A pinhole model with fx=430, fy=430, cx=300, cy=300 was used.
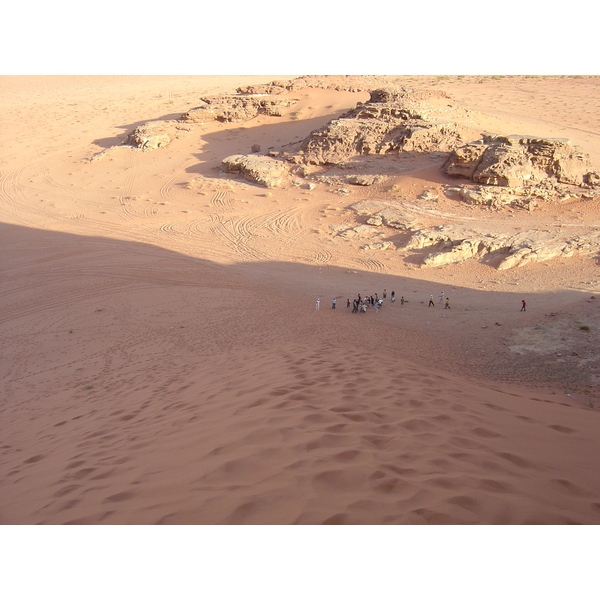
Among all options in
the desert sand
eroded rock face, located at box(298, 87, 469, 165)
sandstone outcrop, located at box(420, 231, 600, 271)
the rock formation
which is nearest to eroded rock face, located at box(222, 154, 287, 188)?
the desert sand

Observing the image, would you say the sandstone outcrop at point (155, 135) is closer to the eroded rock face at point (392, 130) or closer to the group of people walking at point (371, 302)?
the eroded rock face at point (392, 130)

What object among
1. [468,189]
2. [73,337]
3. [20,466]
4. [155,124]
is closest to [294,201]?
[468,189]

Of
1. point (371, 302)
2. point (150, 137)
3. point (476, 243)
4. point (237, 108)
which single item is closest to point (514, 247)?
point (476, 243)

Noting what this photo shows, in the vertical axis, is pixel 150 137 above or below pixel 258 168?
above

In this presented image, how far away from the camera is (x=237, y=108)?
3275 centimetres

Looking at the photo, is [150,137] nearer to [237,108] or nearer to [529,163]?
[237,108]

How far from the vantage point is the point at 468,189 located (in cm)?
1938

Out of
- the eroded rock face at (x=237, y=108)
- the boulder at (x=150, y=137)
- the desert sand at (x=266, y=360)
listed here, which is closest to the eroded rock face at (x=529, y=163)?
the desert sand at (x=266, y=360)

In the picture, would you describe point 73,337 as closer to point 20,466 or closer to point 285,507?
point 20,466

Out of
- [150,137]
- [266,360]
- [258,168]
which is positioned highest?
[150,137]

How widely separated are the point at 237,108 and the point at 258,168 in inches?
455

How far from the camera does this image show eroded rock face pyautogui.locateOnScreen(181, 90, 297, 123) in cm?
3236

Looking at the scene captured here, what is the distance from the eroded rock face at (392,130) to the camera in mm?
22672

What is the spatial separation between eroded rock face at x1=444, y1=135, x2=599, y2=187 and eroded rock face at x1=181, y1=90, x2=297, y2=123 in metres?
18.7
